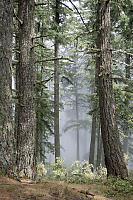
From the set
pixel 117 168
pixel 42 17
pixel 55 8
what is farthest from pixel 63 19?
pixel 117 168

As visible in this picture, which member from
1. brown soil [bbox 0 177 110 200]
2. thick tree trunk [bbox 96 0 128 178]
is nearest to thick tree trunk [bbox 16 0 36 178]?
brown soil [bbox 0 177 110 200]

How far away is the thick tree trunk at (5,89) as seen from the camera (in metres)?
4.36

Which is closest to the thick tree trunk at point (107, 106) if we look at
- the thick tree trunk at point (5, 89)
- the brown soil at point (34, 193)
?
the brown soil at point (34, 193)

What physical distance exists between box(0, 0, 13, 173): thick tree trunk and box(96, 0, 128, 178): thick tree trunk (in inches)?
132

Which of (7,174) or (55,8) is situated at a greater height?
(55,8)

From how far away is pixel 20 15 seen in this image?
636cm

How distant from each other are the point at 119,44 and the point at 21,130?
33.3ft

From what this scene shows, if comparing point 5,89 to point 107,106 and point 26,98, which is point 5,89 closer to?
point 26,98

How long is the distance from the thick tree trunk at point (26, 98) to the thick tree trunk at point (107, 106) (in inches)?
93.3

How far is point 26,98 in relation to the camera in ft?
19.9

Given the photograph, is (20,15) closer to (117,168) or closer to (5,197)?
(5,197)

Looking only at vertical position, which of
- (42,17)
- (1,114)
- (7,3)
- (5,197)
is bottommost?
(5,197)

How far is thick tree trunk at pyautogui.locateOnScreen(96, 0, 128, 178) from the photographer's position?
6723 millimetres

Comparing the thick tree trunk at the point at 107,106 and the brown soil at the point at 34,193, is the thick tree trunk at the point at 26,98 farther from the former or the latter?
the thick tree trunk at the point at 107,106
